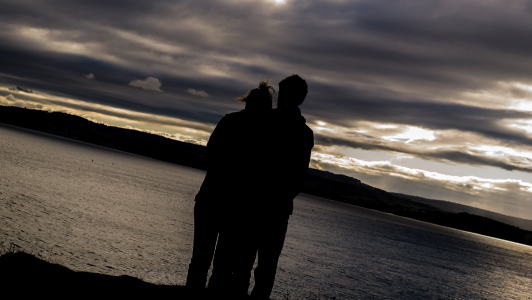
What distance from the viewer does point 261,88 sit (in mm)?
4656

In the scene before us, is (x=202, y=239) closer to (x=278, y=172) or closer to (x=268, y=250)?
(x=268, y=250)

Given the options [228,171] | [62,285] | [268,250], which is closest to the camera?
[268,250]

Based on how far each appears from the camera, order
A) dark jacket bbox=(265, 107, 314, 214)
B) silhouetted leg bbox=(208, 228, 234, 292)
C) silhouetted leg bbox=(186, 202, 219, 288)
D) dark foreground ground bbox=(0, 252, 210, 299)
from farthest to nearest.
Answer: dark foreground ground bbox=(0, 252, 210, 299)
silhouetted leg bbox=(186, 202, 219, 288)
silhouetted leg bbox=(208, 228, 234, 292)
dark jacket bbox=(265, 107, 314, 214)

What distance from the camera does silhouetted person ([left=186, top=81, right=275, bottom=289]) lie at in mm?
4461

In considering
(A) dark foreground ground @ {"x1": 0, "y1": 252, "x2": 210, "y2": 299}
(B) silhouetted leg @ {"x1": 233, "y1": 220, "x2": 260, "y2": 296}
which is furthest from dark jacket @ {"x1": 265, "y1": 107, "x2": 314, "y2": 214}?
(A) dark foreground ground @ {"x1": 0, "y1": 252, "x2": 210, "y2": 299}

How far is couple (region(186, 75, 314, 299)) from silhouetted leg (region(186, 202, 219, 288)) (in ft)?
0.05

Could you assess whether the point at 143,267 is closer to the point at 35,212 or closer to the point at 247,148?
the point at 35,212

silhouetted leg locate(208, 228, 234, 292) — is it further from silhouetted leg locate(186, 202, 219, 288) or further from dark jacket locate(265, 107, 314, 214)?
dark jacket locate(265, 107, 314, 214)

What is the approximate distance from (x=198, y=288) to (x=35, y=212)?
39.4 meters

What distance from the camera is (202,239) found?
509cm

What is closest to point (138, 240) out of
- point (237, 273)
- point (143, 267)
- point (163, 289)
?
point (143, 267)

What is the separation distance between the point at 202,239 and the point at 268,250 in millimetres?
1090

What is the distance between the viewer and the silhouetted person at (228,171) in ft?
14.6

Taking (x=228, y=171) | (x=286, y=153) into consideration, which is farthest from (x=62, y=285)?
(x=286, y=153)
